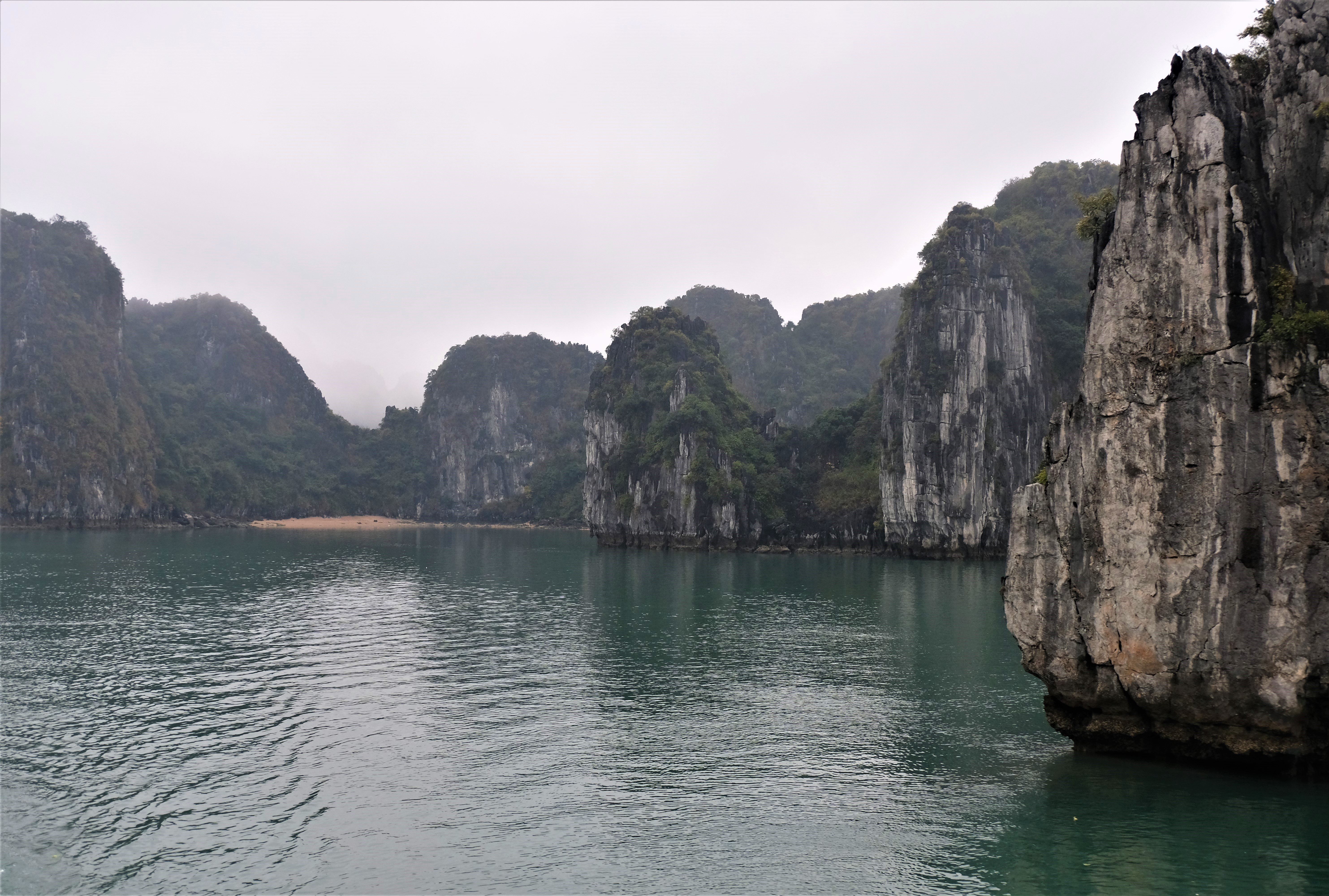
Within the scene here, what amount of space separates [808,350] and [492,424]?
71068 mm

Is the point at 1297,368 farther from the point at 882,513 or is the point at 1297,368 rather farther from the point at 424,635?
the point at 882,513

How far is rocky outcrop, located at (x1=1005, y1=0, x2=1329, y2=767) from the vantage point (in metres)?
14.6

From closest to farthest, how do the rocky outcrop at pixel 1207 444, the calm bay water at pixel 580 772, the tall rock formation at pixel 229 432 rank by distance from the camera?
1. the calm bay water at pixel 580 772
2. the rocky outcrop at pixel 1207 444
3. the tall rock formation at pixel 229 432

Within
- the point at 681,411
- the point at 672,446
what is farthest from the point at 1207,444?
the point at 672,446

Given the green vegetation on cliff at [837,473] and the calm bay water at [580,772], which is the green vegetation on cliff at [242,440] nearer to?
the green vegetation on cliff at [837,473]

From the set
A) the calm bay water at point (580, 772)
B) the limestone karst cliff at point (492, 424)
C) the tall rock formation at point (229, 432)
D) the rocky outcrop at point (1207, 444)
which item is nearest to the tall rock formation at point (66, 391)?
the tall rock formation at point (229, 432)

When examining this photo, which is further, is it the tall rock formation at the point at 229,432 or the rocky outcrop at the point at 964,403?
the tall rock formation at the point at 229,432

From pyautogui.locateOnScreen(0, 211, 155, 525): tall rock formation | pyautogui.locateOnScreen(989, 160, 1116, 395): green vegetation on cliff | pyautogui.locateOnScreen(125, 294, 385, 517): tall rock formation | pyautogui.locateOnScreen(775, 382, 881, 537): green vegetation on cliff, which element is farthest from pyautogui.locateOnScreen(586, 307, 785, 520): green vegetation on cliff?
pyautogui.locateOnScreen(125, 294, 385, 517): tall rock formation

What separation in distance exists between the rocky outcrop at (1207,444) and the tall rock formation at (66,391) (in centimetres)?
13463

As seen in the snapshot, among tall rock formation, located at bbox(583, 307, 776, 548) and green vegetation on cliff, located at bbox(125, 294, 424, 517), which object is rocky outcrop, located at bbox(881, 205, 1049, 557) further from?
green vegetation on cliff, located at bbox(125, 294, 424, 517)

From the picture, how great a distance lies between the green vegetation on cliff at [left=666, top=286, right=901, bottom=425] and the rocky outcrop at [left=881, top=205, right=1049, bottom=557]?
6697cm

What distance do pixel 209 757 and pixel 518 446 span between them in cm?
17536

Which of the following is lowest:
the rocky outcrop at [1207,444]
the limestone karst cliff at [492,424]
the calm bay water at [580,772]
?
the calm bay water at [580,772]

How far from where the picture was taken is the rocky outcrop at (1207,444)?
14617mm
